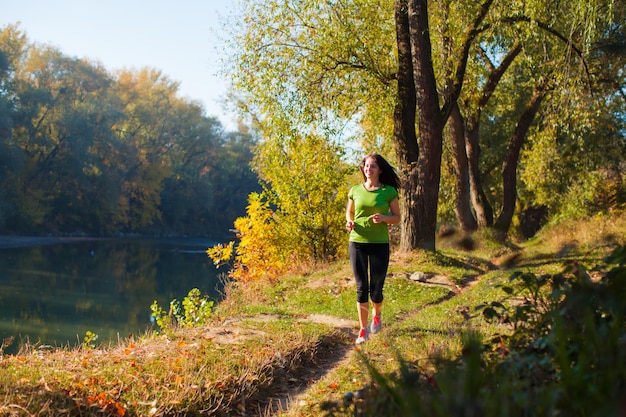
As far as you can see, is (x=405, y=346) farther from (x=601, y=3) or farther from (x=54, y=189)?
(x=54, y=189)

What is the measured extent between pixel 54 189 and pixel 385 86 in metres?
46.3

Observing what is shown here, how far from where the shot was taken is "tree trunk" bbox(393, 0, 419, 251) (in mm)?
15281

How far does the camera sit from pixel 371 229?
25.3 feet

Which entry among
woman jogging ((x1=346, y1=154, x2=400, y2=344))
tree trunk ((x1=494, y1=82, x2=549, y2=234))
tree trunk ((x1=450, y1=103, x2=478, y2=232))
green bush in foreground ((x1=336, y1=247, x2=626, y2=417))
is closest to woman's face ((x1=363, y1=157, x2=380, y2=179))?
woman jogging ((x1=346, y1=154, x2=400, y2=344))

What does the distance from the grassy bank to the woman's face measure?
6.25 ft

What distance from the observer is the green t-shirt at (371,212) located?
7.70 m

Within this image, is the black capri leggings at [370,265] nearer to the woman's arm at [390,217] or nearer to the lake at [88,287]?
the woman's arm at [390,217]

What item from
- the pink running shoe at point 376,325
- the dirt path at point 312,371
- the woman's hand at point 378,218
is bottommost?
the dirt path at point 312,371

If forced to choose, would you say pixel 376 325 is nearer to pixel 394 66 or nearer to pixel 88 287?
pixel 394 66

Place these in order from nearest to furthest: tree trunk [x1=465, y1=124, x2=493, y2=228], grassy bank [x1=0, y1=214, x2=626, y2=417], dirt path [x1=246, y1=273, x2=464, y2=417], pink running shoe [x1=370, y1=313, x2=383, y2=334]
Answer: grassy bank [x1=0, y1=214, x2=626, y2=417] < dirt path [x1=246, y1=273, x2=464, y2=417] < pink running shoe [x1=370, y1=313, x2=383, y2=334] < tree trunk [x1=465, y1=124, x2=493, y2=228]

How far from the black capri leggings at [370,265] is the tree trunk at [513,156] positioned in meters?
15.2

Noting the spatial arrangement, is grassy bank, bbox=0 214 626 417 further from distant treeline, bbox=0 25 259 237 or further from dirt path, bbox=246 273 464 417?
distant treeline, bbox=0 25 259 237

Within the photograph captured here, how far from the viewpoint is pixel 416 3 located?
14.4 meters

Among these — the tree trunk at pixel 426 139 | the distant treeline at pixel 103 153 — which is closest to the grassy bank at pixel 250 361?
the tree trunk at pixel 426 139
